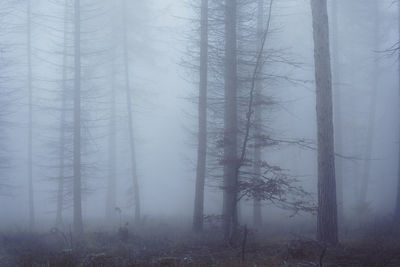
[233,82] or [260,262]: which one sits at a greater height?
[233,82]

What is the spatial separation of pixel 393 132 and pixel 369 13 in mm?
15437

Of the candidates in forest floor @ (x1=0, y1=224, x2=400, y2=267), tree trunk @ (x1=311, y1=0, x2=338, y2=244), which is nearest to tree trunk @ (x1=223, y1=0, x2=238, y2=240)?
forest floor @ (x1=0, y1=224, x2=400, y2=267)

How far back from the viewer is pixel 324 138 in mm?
9703

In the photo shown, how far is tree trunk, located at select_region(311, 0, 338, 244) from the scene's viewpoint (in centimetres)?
962

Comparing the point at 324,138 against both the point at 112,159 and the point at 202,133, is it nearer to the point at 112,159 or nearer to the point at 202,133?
the point at 202,133

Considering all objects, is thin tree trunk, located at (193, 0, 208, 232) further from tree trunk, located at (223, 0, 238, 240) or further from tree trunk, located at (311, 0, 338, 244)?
tree trunk, located at (311, 0, 338, 244)

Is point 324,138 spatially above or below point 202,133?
below

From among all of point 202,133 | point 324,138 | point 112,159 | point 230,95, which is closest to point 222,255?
point 324,138

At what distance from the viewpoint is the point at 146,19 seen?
21.2 m

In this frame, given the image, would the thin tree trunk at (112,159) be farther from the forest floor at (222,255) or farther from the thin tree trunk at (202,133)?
the forest floor at (222,255)

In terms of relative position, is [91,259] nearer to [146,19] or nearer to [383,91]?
[146,19]

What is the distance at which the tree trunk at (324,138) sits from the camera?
31.6ft

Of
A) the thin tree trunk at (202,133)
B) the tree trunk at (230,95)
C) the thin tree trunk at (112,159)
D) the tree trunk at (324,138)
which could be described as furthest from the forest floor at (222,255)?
the thin tree trunk at (112,159)

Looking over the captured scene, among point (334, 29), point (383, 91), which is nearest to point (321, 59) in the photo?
point (334, 29)
